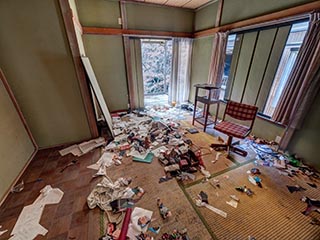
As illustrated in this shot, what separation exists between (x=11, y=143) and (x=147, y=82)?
4.44m

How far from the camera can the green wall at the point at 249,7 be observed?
2.15m

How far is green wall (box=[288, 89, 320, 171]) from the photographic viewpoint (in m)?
1.97

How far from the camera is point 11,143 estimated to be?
73.2 inches

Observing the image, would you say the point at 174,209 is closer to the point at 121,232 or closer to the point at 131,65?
the point at 121,232

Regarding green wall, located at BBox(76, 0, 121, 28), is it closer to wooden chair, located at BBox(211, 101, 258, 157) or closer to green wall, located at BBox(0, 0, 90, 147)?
green wall, located at BBox(0, 0, 90, 147)

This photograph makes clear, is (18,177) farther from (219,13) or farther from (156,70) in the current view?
(156,70)

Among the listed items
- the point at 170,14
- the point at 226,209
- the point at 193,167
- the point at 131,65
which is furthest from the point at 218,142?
the point at 170,14

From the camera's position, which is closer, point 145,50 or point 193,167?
point 193,167

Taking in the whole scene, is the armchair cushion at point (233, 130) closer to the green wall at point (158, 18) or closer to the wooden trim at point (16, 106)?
the wooden trim at point (16, 106)

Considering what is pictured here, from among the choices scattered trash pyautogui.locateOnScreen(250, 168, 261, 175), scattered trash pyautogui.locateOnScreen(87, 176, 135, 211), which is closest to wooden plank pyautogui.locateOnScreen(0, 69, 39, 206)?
scattered trash pyautogui.locateOnScreen(87, 176, 135, 211)

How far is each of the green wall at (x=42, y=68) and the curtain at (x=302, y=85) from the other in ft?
10.8

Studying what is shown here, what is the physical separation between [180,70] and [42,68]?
341cm

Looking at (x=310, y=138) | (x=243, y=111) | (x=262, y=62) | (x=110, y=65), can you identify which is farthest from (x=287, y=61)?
(x=110, y=65)

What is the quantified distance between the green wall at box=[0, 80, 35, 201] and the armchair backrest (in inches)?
126
